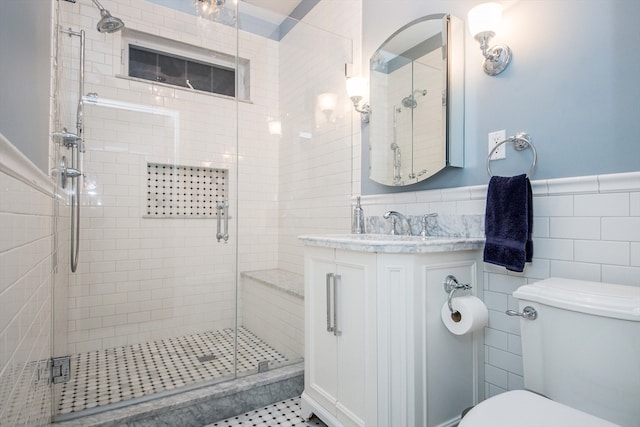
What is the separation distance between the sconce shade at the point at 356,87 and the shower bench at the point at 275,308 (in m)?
1.39

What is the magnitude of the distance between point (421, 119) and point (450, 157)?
1.04 feet

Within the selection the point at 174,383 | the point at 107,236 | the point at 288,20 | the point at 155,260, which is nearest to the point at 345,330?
the point at 174,383

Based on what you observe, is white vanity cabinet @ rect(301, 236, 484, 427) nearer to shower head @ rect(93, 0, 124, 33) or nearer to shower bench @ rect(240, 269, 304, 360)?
shower bench @ rect(240, 269, 304, 360)

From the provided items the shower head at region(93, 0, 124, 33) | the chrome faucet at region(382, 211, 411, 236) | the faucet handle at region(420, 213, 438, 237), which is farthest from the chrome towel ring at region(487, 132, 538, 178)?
the shower head at region(93, 0, 124, 33)

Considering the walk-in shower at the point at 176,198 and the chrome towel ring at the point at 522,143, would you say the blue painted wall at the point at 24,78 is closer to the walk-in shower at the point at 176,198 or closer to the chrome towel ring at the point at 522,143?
the walk-in shower at the point at 176,198

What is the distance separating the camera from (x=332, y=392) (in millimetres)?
1554

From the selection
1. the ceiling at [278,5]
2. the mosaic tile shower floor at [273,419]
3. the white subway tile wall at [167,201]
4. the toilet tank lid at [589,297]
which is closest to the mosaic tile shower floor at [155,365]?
the white subway tile wall at [167,201]

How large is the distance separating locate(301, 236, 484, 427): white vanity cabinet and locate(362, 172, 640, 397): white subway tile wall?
0.28ft

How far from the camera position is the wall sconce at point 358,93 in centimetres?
221

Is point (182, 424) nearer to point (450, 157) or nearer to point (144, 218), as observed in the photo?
point (144, 218)

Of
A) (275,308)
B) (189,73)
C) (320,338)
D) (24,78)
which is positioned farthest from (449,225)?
(189,73)

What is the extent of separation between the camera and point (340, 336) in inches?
58.9

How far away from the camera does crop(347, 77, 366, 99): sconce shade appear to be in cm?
221

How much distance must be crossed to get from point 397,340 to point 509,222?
63cm
